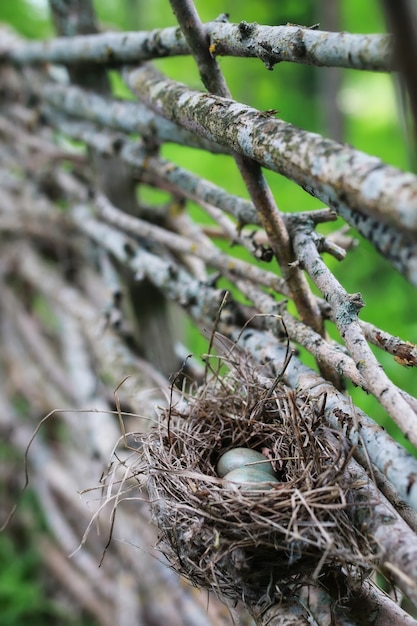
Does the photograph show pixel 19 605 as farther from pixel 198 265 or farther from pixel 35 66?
pixel 35 66

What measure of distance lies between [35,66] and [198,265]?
4.24 ft

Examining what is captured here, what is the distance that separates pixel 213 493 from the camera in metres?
1.08

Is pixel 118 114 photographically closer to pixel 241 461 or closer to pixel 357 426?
pixel 241 461

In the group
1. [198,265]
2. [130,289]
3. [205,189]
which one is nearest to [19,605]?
[130,289]

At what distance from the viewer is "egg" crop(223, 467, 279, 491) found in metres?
1.10

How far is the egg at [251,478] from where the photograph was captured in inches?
43.4

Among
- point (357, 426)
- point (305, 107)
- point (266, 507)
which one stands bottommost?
point (266, 507)

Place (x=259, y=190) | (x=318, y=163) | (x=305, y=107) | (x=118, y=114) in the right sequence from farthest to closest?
(x=305, y=107) → (x=118, y=114) → (x=259, y=190) → (x=318, y=163)

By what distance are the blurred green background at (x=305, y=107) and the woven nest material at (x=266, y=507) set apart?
656mm

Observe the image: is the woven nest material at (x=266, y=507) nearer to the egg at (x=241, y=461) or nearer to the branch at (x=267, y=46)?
the egg at (x=241, y=461)

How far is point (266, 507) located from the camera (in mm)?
1020

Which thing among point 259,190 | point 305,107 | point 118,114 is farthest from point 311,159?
point 305,107

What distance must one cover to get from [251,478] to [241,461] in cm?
8

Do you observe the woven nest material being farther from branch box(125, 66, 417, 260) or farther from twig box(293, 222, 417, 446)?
branch box(125, 66, 417, 260)
